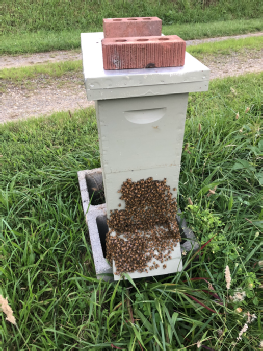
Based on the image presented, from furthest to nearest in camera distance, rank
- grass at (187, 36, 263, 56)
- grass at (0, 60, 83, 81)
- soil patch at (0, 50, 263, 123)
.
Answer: grass at (187, 36, 263, 56), grass at (0, 60, 83, 81), soil patch at (0, 50, 263, 123)

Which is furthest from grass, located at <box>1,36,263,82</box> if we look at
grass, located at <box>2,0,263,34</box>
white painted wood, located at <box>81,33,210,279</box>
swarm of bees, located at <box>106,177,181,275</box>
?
swarm of bees, located at <box>106,177,181,275</box>

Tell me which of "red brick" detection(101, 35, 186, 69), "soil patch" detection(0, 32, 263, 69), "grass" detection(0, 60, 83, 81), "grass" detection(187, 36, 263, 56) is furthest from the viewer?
"grass" detection(187, 36, 263, 56)

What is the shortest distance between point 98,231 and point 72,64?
16.8 ft

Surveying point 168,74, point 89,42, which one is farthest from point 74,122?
point 168,74

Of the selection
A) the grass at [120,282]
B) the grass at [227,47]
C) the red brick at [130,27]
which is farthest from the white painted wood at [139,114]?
the grass at [227,47]

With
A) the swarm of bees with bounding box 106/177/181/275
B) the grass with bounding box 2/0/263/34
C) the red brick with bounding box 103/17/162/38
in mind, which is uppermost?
the red brick with bounding box 103/17/162/38

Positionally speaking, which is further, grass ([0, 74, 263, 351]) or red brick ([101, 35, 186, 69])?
grass ([0, 74, 263, 351])

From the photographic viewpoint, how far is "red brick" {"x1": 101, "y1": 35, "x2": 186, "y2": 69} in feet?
4.87

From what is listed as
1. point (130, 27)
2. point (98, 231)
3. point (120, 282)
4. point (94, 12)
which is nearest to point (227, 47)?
point (94, 12)

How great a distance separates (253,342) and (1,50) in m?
8.42

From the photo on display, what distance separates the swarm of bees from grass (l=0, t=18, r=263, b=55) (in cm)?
710

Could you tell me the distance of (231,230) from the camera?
2387 mm

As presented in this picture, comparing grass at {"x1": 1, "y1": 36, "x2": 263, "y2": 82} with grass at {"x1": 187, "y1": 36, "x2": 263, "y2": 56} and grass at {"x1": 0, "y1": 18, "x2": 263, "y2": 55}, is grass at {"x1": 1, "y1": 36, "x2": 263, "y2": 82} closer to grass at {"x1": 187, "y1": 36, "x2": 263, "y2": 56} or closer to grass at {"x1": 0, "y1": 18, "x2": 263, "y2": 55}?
grass at {"x1": 187, "y1": 36, "x2": 263, "y2": 56}

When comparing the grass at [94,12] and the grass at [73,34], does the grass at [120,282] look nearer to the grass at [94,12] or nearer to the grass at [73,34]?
the grass at [73,34]
